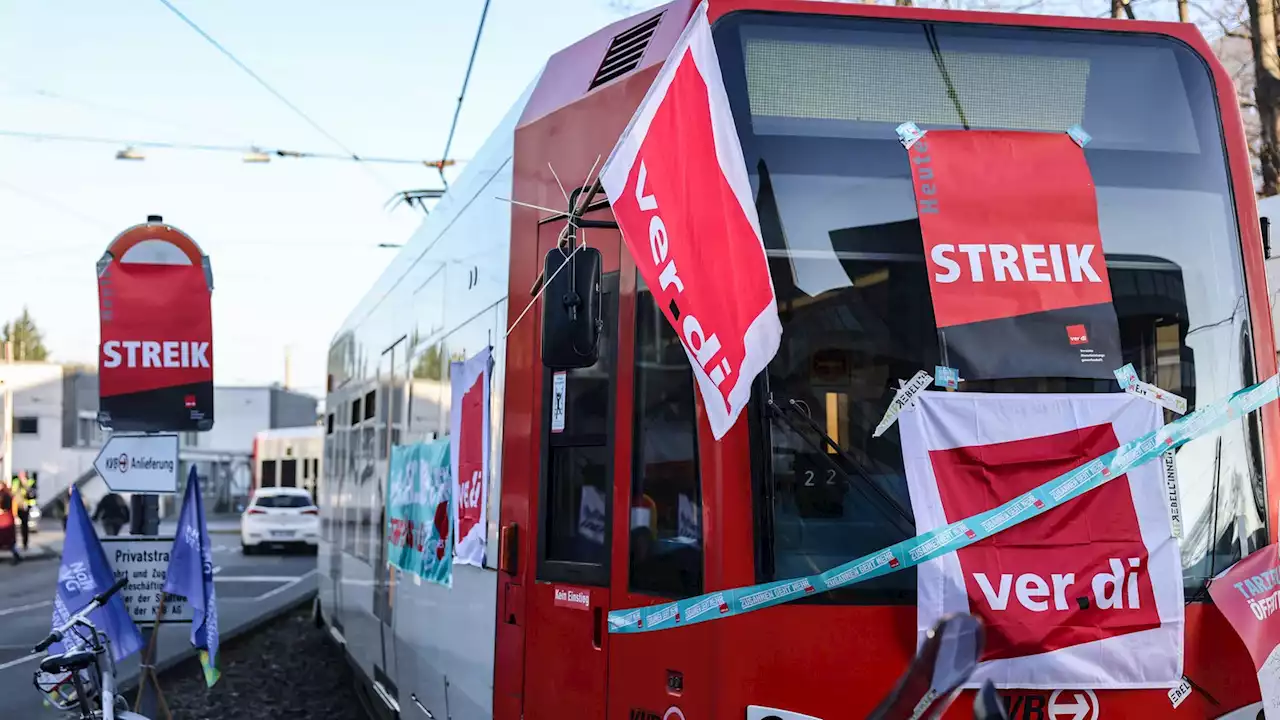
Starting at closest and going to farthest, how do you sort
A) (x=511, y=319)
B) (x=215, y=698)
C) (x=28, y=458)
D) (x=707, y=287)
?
(x=707, y=287)
(x=511, y=319)
(x=215, y=698)
(x=28, y=458)

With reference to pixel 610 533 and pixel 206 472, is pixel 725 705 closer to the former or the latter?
pixel 610 533

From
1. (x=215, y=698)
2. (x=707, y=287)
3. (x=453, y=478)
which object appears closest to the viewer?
(x=707, y=287)

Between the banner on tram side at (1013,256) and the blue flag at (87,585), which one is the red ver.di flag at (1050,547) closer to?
the banner on tram side at (1013,256)

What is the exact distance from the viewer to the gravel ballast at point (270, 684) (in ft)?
40.2

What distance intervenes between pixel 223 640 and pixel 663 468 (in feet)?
43.3

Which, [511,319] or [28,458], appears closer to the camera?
[511,319]

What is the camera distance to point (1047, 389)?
4.37 metres

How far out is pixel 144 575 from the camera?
9062mm

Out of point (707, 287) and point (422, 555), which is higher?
point (707, 287)

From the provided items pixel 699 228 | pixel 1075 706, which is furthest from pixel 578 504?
pixel 1075 706

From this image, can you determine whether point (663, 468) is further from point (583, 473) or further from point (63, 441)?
point (63, 441)

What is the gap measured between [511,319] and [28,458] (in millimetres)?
68720

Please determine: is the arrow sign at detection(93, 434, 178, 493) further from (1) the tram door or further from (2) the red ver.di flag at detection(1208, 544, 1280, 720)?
(2) the red ver.di flag at detection(1208, 544, 1280, 720)

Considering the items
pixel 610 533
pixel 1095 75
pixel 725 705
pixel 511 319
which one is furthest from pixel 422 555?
pixel 1095 75
